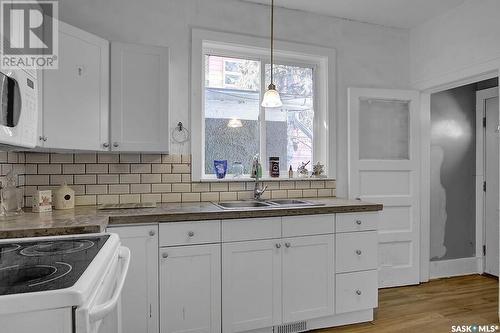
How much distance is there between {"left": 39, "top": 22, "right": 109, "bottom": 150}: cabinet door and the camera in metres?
1.99

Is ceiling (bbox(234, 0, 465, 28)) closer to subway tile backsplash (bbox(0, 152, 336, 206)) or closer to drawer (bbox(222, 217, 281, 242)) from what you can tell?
subway tile backsplash (bbox(0, 152, 336, 206))

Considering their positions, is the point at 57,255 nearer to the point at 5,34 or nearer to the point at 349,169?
the point at 5,34

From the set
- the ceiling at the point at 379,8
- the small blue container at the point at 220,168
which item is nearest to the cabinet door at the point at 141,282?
the small blue container at the point at 220,168

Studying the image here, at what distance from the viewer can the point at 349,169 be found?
3219mm

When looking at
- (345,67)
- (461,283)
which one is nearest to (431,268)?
(461,283)

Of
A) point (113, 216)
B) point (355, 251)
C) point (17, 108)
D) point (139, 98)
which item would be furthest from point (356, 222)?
point (17, 108)

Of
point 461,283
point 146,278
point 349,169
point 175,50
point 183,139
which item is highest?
point 175,50

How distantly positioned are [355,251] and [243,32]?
210 centimetres

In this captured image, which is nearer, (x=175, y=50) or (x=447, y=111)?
(x=175, y=50)

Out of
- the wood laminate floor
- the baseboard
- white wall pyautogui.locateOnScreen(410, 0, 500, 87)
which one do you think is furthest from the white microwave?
the baseboard

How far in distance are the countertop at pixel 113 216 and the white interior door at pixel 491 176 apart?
2048 mm

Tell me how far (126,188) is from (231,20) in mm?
1713

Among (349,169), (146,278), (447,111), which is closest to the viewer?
(146,278)

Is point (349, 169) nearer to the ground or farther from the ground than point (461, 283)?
farther from the ground
